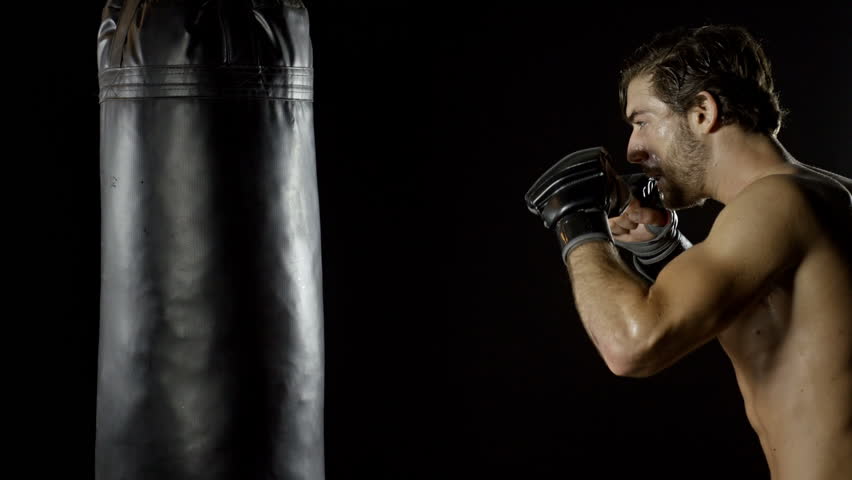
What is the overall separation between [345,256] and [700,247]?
6.72ft

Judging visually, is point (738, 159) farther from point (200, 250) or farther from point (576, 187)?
point (200, 250)

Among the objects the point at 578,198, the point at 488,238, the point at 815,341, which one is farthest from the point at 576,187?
the point at 488,238

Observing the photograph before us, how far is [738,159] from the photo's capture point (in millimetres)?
1899

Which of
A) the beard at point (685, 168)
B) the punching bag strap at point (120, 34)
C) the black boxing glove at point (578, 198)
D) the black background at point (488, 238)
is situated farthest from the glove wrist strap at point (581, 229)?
the black background at point (488, 238)

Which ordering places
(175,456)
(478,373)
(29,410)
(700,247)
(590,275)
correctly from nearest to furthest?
1. (700,247)
2. (590,275)
3. (175,456)
4. (29,410)
5. (478,373)

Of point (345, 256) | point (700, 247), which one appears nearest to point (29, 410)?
point (345, 256)

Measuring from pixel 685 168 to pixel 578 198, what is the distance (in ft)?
0.85

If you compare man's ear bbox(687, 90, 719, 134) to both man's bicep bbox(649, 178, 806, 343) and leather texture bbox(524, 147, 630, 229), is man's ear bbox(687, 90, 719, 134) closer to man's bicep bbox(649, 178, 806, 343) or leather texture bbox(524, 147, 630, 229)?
leather texture bbox(524, 147, 630, 229)

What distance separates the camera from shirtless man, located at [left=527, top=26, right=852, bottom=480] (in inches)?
64.5

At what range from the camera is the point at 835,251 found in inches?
66.2

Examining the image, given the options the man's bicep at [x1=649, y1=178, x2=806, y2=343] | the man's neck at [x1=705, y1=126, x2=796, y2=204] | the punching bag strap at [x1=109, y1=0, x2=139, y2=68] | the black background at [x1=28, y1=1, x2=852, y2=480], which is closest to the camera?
the man's bicep at [x1=649, y1=178, x2=806, y2=343]

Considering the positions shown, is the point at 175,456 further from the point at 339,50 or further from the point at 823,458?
the point at 339,50

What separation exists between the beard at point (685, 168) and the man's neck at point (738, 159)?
3cm

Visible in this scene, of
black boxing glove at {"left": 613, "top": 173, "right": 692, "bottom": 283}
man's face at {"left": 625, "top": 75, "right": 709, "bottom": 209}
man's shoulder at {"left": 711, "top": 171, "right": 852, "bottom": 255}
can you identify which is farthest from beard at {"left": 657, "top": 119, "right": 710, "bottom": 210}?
black boxing glove at {"left": 613, "top": 173, "right": 692, "bottom": 283}
